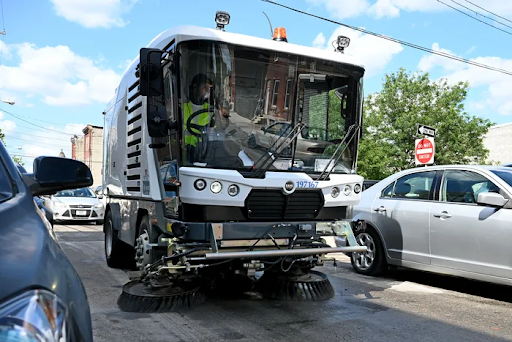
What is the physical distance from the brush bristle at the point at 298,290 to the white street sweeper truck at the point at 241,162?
1 cm

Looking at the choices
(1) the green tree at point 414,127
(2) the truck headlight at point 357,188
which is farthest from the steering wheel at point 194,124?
(1) the green tree at point 414,127

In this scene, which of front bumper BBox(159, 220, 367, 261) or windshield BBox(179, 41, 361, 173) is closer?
front bumper BBox(159, 220, 367, 261)

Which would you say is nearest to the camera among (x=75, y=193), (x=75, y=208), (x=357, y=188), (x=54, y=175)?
(x=54, y=175)

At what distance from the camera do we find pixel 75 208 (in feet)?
55.0

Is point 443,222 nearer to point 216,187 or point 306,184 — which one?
point 306,184

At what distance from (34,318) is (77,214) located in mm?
16422

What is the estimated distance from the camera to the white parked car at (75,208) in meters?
16.5

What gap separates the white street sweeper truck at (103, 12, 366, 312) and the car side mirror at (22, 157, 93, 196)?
2.34 meters

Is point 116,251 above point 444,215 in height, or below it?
below

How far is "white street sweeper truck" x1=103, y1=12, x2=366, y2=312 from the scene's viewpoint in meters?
5.02

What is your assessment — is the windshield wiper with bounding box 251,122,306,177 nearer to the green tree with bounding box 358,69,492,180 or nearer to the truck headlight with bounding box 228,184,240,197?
the truck headlight with bounding box 228,184,240,197

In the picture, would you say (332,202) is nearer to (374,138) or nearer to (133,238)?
(133,238)

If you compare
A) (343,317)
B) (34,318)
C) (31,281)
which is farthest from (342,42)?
(34,318)

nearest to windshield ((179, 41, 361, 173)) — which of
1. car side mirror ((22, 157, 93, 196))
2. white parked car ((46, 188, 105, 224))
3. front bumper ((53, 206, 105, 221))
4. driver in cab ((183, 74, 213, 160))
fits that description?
driver in cab ((183, 74, 213, 160))
